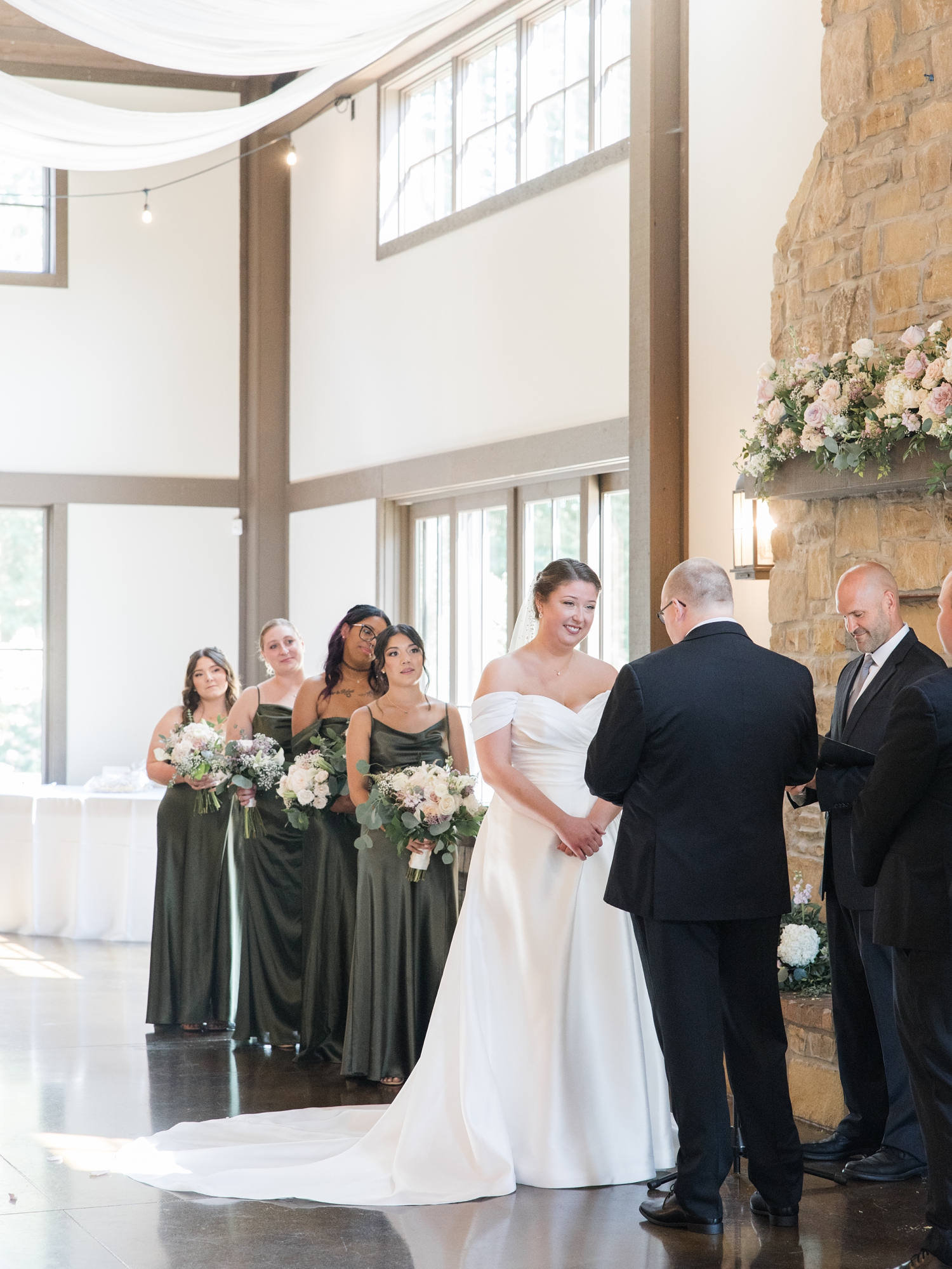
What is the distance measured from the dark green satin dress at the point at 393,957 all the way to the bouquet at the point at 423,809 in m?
0.09

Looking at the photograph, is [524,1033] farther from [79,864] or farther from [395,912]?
[79,864]

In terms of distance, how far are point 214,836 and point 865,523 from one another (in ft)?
9.88

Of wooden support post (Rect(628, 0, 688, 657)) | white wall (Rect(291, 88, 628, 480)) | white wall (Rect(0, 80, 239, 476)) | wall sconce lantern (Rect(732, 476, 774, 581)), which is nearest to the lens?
wall sconce lantern (Rect(732, 476, 774, 581))

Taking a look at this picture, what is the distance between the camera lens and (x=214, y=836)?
6.35 m

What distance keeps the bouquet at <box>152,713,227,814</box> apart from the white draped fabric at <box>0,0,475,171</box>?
8.62 feet

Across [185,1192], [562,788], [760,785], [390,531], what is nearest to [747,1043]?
[760,785]

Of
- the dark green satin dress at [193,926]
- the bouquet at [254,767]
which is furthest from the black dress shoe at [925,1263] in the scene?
the dark green satin dress at [193,926]

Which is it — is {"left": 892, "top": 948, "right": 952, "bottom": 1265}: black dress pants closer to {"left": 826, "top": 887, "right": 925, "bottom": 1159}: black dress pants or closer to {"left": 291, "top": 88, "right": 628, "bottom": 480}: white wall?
{"left": 826, "top": 887, "right": 925, "bottom": 1159}: black dress pants

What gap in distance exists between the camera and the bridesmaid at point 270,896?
5988 mm

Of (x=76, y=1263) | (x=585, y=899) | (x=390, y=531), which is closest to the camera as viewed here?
(x=76, y=1263)

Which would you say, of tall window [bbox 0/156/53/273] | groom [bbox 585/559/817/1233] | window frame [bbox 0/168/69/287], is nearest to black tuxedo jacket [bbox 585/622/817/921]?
groom [bbox 585/559/817/1233]

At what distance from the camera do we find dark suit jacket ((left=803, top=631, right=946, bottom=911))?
3.96 m

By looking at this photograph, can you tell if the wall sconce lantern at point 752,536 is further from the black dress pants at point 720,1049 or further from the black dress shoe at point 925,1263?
the black dress shoe at point 925,1263

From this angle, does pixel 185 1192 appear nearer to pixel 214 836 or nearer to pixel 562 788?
pixel 562 788
